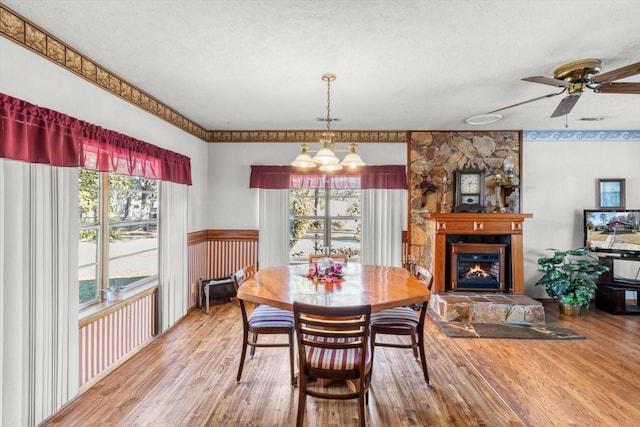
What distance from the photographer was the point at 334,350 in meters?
Answer: 1.92

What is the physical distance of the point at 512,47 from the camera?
7.00 feet

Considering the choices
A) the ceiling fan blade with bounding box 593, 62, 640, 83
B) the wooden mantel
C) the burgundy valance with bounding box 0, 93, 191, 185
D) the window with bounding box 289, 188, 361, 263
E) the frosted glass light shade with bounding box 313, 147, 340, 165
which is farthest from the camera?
the window with bounding box 289, 188, 361, 263

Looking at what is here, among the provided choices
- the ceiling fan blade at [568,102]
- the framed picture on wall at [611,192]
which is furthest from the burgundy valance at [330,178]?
the framed picture on wall at [611,192]

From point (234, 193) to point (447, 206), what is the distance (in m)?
3.13

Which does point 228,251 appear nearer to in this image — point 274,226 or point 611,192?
point 274,226

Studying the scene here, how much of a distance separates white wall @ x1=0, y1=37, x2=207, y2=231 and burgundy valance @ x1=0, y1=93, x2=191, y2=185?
117 mm

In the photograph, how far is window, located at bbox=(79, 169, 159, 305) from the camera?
2617 millimetres

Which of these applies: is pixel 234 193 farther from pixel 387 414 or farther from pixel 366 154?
pixel 387 414

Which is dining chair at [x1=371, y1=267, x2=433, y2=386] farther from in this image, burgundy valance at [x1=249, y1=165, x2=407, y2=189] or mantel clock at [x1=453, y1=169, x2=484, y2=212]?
mantel clock at [x1=453, y1=169, x2=484, y2=212]

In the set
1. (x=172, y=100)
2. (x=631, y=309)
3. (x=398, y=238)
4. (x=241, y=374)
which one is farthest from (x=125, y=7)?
(x=631, y=309)

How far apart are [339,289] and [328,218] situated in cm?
245

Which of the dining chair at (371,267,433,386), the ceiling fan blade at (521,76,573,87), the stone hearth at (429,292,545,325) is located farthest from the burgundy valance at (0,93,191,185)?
the stone hearth at (429,292,545,325)

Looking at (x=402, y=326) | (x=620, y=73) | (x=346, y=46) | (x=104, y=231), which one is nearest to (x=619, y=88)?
(x=620, y=73)

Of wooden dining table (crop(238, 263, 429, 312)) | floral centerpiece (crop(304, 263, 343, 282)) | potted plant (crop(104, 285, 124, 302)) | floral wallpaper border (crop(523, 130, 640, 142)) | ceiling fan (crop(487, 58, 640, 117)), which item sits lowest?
potted plant (crop(104, 285, 124, 302))
